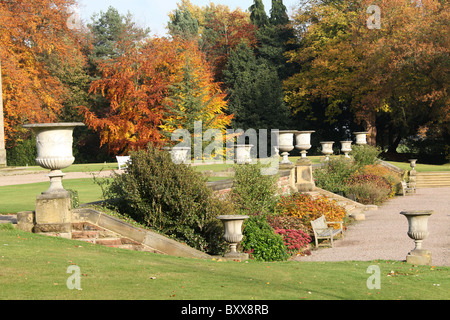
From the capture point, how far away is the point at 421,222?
991cm

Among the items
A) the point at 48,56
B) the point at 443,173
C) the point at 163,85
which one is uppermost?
the point at 48,56

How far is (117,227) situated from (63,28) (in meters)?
33.1

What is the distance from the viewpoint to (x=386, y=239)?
14031 millimetres

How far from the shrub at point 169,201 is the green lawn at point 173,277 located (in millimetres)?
1781

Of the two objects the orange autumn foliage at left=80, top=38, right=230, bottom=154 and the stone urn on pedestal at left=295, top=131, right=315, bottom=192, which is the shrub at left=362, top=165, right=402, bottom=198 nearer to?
the stone urn on pedestal at left=295, top=131, right=315, bottom=192

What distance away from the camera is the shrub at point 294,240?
12844 mm

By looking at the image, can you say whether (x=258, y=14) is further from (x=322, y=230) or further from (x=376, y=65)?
(x=322, y=230)

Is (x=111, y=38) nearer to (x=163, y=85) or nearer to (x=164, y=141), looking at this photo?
(x=163, y=85)

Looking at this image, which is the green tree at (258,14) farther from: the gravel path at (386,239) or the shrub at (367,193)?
the gravel path at (386,239)

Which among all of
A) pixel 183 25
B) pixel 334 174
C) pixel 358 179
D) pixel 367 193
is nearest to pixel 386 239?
pixel 367 193
